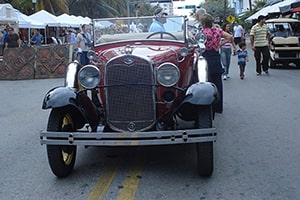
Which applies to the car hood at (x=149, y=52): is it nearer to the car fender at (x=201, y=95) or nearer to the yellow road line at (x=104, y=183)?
the car fender at (x=201, y=95)

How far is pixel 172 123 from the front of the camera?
5.06 m

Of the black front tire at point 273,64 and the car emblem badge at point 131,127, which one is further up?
the black front tire at point 273,64

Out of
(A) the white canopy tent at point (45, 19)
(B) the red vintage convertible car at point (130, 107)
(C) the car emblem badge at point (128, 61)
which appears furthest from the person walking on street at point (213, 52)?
(A) the white canopy tent at point (45, 19)

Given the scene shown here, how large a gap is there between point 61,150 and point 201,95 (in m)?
1.68

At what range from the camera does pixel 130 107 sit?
4.88 metres

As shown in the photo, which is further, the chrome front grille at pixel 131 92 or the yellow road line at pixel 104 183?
the chrome front grille at pixel 131 92

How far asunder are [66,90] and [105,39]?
163cm

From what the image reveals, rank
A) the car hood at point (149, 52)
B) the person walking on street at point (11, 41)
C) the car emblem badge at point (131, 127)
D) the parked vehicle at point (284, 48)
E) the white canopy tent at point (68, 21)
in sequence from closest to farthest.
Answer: the car emblem badge at point (131, 127)
the car hood at point (149, 52)
the parked vehicle at point (284, 48)
the person walking on street at point (11, 41)
the white canopy tent at point (68, 21)

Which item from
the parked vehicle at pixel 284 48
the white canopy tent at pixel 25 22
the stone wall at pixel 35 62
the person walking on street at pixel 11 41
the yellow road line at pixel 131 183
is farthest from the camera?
the white canopy tent at pixel 25 22

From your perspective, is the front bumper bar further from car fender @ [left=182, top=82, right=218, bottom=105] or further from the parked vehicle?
the parked vehicle

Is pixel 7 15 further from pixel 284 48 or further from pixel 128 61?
pixel 128 61

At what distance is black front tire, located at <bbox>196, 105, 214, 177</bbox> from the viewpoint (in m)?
4.54

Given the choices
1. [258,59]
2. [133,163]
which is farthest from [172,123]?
[258,59]

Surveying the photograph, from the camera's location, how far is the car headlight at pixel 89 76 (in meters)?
4.97
